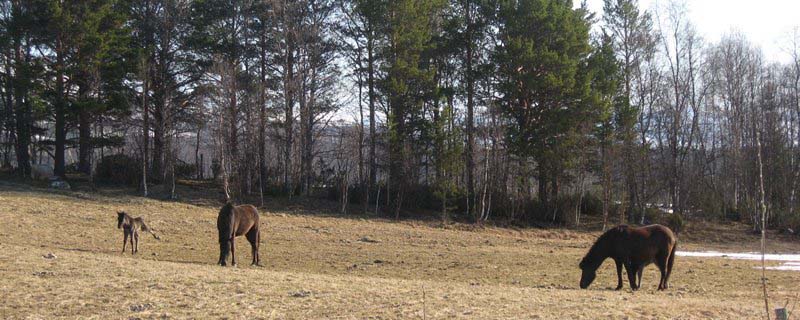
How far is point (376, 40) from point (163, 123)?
12937 mm

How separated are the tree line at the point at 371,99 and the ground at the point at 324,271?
150 inches

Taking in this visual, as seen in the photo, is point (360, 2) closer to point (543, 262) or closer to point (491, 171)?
point (491, 171)

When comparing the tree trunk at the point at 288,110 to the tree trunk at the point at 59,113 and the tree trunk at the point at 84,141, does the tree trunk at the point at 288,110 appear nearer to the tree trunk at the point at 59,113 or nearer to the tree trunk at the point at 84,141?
the tree trunk at the point at 84,141

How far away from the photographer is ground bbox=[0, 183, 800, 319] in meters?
9.07

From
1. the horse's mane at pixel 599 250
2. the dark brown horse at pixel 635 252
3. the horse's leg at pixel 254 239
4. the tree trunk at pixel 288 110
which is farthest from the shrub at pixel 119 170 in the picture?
the dark brown horse at pixel 635 252

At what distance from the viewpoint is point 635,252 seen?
14.2 meters

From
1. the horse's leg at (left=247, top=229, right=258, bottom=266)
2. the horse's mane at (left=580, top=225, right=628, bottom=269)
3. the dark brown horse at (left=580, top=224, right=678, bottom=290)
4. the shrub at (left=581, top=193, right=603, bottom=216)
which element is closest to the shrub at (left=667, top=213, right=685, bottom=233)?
the shrub at (left=581, top=193, right=603, bottom=216)

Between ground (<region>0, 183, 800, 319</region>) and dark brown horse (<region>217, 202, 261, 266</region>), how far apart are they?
0.78 meters

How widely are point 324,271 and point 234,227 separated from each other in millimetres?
2613

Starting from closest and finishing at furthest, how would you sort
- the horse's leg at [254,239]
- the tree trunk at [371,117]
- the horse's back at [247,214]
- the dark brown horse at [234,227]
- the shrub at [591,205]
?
the dark brown horse at [234,227] < the horse's back at [247,214] < the horse's leg at [254,239] < the tree trunk at [371,117] < the shrub at [591,205]

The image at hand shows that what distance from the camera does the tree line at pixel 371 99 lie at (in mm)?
35812

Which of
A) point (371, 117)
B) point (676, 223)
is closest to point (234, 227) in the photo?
point (371, 117)

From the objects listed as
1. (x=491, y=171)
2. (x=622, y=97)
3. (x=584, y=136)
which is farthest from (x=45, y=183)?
(x=622, y=97)

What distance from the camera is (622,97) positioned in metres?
40.0
